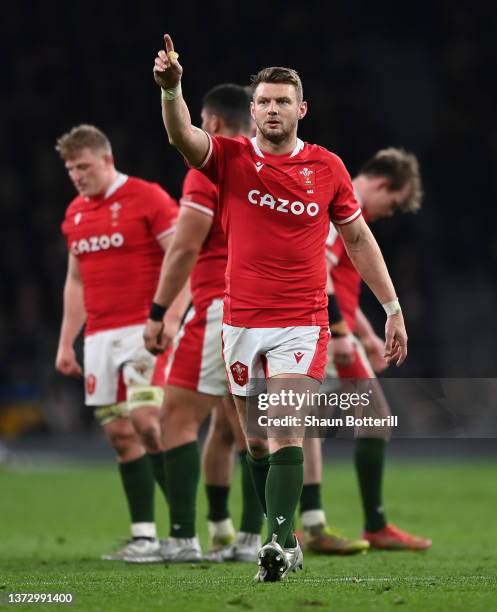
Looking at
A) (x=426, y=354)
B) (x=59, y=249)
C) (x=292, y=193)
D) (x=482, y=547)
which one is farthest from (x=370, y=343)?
(x=59, y=249)

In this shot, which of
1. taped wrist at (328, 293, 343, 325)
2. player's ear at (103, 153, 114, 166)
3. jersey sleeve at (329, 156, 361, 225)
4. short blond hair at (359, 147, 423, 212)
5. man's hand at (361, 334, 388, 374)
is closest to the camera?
jersey sleeve at (329, 156, 361, 225)

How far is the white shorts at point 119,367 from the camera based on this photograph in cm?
700

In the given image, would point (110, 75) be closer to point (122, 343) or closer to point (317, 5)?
point (317, 5)

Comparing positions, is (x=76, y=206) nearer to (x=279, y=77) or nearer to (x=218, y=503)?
(x=218, y=503)

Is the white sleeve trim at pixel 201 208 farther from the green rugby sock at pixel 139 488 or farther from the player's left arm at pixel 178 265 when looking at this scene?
the green rugby sock at pixel 139 488

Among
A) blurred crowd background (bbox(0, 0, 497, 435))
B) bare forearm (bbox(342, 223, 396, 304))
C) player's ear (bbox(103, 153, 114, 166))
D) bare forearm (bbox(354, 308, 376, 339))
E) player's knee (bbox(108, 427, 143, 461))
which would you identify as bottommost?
player's knee (bbox(108, 427, 143, 461))

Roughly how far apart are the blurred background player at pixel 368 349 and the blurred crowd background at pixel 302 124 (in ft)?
35.5

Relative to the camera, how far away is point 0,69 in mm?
22672

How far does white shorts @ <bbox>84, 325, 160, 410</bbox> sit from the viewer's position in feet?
23.0

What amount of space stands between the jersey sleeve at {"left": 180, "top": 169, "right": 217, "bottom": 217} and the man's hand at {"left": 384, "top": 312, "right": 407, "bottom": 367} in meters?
1.42

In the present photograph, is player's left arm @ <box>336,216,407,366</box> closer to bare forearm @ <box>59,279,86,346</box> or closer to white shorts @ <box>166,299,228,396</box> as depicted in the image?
white shorts @ <box>166,299,228,396</box>

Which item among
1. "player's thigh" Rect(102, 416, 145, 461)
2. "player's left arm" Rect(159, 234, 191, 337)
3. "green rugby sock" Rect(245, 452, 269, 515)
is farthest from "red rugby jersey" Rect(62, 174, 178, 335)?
"green rugby sock" Rect(245, 452, 269, 515)

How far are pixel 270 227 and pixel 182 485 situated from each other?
201 centimetres

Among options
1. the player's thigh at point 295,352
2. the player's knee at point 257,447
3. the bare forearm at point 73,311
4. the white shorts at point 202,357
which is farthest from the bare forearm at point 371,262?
the bare forearm at point 73,311
